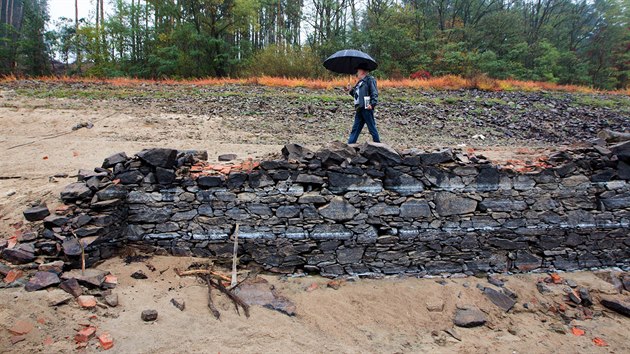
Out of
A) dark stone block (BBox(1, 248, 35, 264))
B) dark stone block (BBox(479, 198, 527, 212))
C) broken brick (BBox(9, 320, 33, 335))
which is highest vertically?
dark stone block (BBox(479, 198, 527, 212))

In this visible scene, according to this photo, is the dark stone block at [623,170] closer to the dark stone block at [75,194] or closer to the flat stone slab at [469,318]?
the flat stone slab at [469,318]

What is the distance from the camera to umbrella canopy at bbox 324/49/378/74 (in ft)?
22.5

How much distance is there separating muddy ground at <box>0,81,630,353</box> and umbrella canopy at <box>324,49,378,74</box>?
280 centimetres

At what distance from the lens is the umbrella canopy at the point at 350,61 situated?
686 centimetres

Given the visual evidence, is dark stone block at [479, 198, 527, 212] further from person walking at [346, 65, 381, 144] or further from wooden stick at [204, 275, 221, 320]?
wooden stick at [204, 275, 221, 320]

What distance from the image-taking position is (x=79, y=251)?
4758 mm

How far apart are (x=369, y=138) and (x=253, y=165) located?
5949mm

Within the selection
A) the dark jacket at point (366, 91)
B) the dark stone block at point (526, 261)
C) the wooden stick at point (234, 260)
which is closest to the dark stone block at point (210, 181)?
the wooden stick at point (234, 260)

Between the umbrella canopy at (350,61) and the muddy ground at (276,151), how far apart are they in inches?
110

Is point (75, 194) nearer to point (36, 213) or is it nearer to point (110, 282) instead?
point (36, 213)

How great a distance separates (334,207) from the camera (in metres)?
5.40

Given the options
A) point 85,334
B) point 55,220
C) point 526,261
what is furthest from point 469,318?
point 55,220

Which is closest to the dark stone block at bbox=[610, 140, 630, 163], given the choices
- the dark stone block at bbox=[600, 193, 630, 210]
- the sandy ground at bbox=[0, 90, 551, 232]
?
the dark stone block at bbox=[600, 193, 630, 210]

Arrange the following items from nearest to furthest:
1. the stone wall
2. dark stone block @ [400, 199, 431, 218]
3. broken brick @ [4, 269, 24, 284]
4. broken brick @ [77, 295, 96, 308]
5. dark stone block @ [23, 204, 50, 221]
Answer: broken brick @ [77, 295, 96, 308]
broken brick @ [4, 269, 24, 284]
dark stone block @ [23, 204, 50, 221]
the stone wall
dark stone block @ [400, 199, 431, 218]
